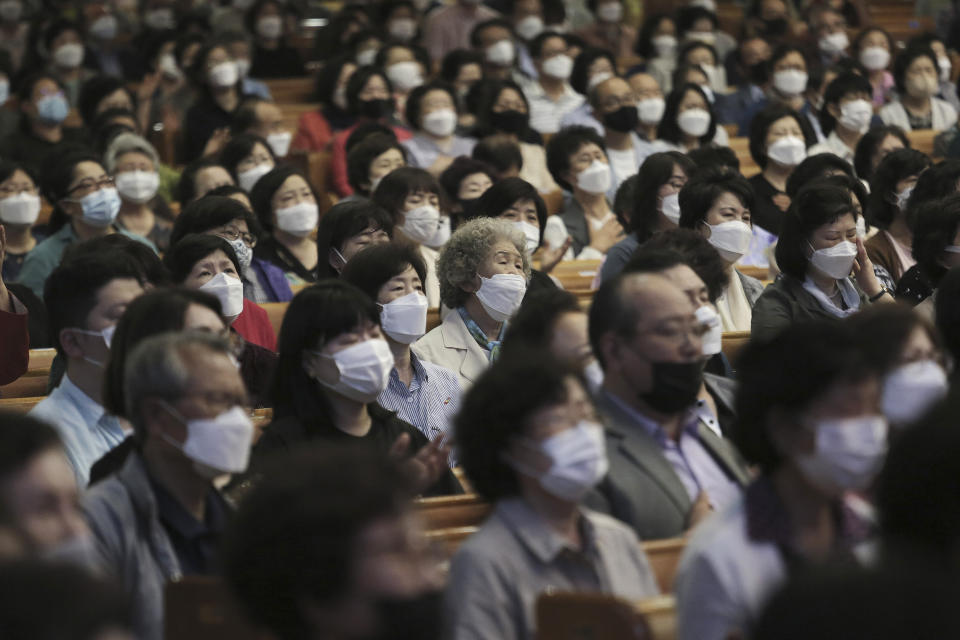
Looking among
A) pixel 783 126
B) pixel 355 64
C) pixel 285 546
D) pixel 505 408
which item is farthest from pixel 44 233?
pixel 285 546

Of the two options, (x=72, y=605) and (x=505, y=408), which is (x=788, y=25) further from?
(x=72, y=605)

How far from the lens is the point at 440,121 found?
7391 millimetres

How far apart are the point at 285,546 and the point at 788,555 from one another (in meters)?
0.84

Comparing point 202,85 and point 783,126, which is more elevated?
point 783,126

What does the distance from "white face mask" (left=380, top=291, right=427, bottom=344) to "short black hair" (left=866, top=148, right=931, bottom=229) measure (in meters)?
2.30

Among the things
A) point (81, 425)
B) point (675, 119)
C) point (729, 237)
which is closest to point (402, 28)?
point (675, 119)

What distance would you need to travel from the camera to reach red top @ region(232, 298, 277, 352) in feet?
15.2

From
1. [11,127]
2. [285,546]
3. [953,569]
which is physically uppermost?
[953,569]

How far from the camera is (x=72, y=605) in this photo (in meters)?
1.57

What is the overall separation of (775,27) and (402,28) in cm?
269

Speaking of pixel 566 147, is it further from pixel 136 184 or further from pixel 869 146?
pixel 136 184

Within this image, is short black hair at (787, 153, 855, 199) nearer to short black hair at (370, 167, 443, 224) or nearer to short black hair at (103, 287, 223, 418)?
short black hair at (370, 167, 443, 224)

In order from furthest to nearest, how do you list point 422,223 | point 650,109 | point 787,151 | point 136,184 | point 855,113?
point 650,109 < point 855,113 < point 787,151 < point 136,184 < point 422,223

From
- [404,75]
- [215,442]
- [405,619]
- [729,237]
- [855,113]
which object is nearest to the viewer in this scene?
[405,619]
